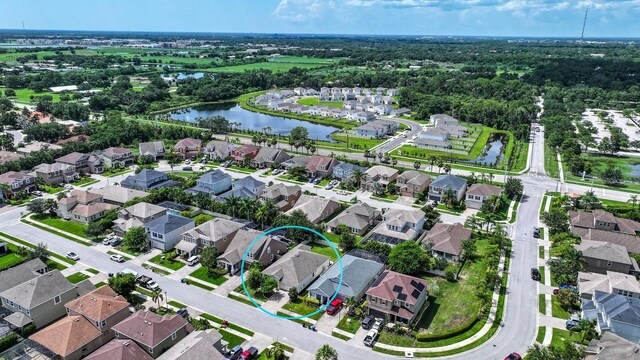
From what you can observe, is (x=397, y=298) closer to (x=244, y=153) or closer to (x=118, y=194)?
(x=118, y=194)

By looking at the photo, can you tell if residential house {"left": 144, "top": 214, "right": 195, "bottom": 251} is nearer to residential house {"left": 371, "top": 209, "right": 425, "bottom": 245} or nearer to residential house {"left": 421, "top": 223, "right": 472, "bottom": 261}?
residential house {"left": 371, "top": 209, "right": 425, "bottom": 245}

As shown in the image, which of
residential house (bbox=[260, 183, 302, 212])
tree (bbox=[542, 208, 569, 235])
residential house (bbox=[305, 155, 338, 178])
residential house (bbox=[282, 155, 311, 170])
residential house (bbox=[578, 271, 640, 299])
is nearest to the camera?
residential house (bbox=[578, 271, 640, 299])

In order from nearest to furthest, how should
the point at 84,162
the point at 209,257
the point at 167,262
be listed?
the point at 209,257
the point at 167,262
the point at 84,162

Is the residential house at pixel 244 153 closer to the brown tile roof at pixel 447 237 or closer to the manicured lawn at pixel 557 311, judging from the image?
the brown tile roof at pixel 447 237

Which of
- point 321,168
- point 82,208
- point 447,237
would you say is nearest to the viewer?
point 447,237

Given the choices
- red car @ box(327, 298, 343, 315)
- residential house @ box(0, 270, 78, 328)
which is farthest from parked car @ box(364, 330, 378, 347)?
residential house @ box(0, 270, 78, 328)

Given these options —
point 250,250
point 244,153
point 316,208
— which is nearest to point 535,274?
point 316,208
